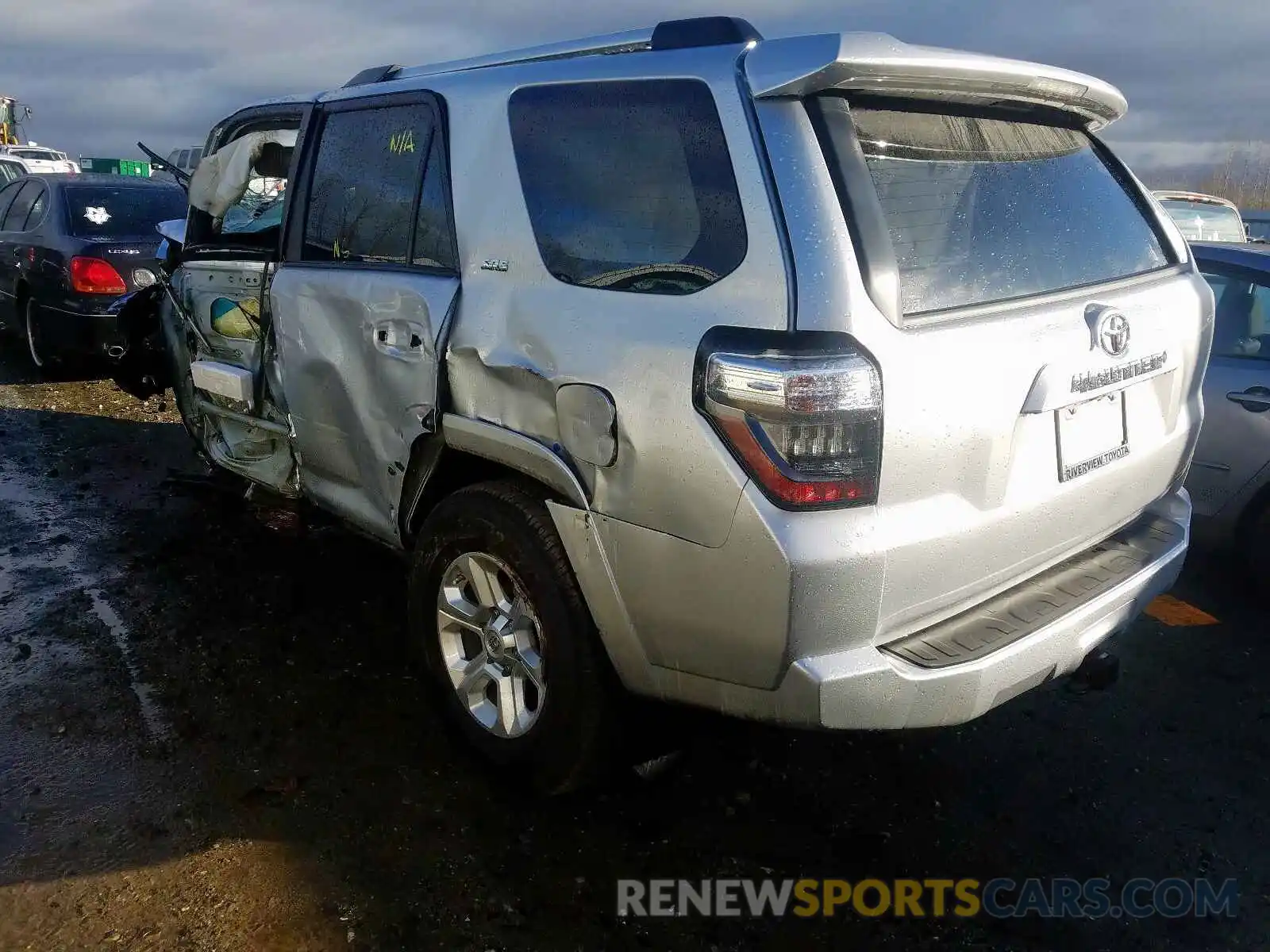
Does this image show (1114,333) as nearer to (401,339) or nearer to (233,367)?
(401,339)

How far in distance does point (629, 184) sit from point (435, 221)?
0.83 metres

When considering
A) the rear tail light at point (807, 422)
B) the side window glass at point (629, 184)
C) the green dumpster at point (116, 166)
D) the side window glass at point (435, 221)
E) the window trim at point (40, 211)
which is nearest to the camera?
the rear tail light at point (807, 422)

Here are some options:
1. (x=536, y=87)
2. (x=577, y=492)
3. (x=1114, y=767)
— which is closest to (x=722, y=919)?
(x=577, y=492)

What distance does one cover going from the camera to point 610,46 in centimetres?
264

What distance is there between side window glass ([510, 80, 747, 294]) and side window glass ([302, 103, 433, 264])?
0.55m

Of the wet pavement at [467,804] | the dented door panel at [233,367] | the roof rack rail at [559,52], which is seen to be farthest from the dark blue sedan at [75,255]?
the roof rack rail at [559,52]

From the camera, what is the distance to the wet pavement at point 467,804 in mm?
2402

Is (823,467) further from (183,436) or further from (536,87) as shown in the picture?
(183,436)

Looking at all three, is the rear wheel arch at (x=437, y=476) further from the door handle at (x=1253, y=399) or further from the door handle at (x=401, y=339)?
the door handle at (x=1253, y=399)

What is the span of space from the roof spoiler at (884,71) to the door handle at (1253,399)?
2.23m

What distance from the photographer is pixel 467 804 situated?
2.84 metres

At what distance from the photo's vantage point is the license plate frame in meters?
2.39

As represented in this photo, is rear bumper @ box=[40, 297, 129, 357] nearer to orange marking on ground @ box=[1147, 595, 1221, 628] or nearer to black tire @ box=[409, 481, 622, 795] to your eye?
black tire @ box=[409, 481, 622, 795]

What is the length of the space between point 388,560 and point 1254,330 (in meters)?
4.05
